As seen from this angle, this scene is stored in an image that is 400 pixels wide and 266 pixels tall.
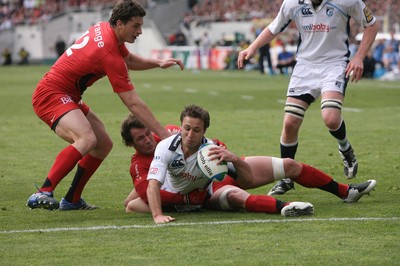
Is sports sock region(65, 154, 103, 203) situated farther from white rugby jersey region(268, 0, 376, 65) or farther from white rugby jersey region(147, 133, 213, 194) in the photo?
white rugby jersey region(268, 0, 376, 65)

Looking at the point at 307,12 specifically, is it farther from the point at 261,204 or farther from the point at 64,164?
the point at 64,164

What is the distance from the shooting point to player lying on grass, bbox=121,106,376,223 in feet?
29.0

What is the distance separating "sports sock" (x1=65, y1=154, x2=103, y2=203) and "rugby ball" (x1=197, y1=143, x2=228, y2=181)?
62.8 inches

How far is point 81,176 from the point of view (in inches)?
400

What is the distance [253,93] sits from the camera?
2998 cm

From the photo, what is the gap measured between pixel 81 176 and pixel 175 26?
60392 mm

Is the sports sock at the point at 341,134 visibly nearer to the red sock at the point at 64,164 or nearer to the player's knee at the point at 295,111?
the player's knee at the point at 295,111

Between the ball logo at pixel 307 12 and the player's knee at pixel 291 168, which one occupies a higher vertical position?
the ball logo at pixel 307 12

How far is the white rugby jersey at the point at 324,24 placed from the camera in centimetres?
1096

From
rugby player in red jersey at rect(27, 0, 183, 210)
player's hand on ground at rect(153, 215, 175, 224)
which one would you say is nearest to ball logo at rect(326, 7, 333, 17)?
rugby player in red jersey at rect(27, 0, 183, 210)

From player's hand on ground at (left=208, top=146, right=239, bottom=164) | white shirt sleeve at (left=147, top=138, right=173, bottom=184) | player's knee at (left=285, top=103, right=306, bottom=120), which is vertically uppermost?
player's hand on ground at (left=208, top=146, right=239, bottom=164)

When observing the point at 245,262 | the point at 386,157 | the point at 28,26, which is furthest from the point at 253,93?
the point at 28,26

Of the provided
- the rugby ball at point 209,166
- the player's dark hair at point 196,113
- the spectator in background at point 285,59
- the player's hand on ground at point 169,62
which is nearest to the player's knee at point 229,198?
the rugby ball at point 209,166

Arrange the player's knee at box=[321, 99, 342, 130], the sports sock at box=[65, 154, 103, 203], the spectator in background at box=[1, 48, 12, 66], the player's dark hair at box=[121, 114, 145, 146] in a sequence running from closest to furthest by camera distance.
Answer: the player's dark hair at box=[121, 114, 145, 146], the sports sock at box=[65, 154, 103, 203], the player's knee at box=[321, 99, 342, 130], the spectator in background at box=[1, 48, 12, 66]
